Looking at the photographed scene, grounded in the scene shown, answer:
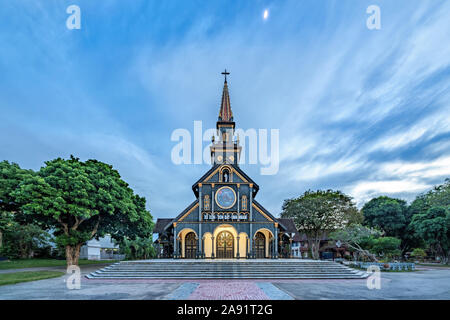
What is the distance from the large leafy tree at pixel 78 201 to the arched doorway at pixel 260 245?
12203 mm

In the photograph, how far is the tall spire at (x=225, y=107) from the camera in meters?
34.1

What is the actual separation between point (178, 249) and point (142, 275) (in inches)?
376

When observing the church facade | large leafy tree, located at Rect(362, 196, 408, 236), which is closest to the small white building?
the church facade

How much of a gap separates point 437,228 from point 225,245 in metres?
28.0

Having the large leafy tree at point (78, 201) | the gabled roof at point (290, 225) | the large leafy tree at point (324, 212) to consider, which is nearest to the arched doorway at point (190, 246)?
the large leafy tree at point (78, 201)

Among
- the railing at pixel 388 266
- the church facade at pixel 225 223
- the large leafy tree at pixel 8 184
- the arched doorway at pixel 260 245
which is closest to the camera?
the large leafy tree at pixel 8 184

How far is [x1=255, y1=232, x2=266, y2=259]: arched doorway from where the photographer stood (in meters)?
29.5

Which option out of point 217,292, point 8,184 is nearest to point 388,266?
point 217,292

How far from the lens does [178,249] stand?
93.6 ft

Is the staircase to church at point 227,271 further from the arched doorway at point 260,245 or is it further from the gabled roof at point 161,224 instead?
the gabled roof at point 161,224

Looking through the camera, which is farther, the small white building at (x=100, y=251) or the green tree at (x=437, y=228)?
the small white building at (x=100, y=251)

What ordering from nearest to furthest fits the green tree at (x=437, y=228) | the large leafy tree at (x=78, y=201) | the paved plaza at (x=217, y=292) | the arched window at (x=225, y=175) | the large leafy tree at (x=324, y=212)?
1. the paved plaza at (x=217, y=292)
2. the large leafy tree at (x=78, y=201)
3. the arched window at (x=225, y=175)
4. the green tree at (x=437, y=228)
5. the large leafy tree at (x=324, y=212)
